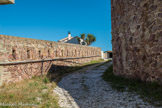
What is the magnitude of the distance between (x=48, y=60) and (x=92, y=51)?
15206 millimetres

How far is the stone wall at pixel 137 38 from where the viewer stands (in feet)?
19.1

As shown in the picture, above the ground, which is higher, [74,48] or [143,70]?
[74,48]

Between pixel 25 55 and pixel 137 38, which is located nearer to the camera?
pixel 137 38

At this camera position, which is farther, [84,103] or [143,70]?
[143,70]

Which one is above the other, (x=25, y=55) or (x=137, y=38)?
(x=137, y=38)

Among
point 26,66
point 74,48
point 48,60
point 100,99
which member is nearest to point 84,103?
point 100,99

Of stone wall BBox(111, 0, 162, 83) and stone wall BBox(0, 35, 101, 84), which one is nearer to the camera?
stone wall BBox(111, 0, 162, 83)

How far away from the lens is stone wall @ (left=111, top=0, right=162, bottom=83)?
229 inches

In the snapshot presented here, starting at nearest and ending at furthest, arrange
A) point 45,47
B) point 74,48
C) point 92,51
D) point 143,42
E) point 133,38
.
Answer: point 143,42, point 133,38, point 45,47, point 74,48, point 92,51

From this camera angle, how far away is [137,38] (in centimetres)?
709

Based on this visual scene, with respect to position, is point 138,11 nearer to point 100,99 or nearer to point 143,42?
point 143,42

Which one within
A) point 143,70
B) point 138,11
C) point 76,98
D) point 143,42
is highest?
point 138,11

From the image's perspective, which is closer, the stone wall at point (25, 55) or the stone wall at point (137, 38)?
the stone wall at point (137, 38)

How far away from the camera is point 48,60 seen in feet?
44.9
